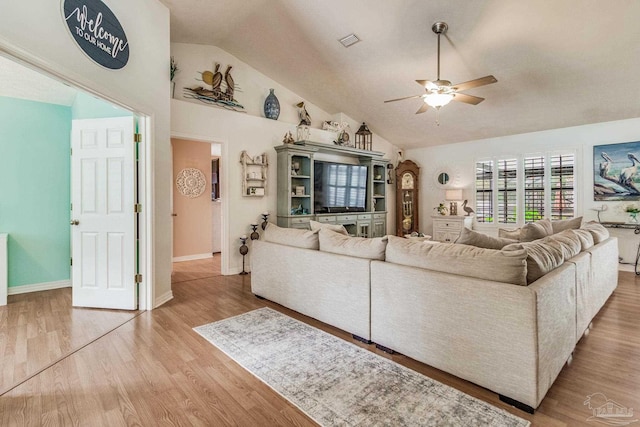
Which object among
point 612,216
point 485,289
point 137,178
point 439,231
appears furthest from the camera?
point 439,231

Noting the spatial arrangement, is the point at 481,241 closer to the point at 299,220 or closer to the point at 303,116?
the point at 299,220

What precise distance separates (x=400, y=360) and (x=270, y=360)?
38.7 inches

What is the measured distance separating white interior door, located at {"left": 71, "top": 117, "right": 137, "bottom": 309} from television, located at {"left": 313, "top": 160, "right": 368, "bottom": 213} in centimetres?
334

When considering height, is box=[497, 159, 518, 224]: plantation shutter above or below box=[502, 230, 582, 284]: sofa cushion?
above

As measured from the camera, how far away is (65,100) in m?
4.11

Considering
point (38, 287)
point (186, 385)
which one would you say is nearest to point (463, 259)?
point (186, 385)

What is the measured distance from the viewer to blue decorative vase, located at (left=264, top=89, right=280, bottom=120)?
5.53 metres

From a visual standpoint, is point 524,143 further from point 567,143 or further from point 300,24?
point 300,24

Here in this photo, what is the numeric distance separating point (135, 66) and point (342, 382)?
138 inches

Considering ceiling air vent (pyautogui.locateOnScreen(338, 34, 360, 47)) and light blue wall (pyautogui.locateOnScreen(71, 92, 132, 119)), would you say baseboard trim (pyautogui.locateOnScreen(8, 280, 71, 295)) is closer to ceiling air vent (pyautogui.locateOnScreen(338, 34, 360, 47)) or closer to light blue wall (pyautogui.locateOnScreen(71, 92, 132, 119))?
light blue wall (pyautogui.locateOnScreen(71, 92, 132, 119))

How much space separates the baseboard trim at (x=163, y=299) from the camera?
347cm

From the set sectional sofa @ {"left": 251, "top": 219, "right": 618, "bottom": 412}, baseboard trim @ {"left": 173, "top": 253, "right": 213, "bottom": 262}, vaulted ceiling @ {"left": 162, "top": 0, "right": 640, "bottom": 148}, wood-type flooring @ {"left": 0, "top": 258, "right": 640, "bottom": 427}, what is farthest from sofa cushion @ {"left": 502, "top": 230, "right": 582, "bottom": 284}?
baseboard trim @ {"left": 173, "top": 253, "right": 213, "bottom": 262}

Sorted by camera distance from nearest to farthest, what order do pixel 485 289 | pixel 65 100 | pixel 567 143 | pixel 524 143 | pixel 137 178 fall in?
1. pixel 485 289
2. pixel 137 178
3. pixel 65 100
4. pixel 567 143
5. pixel 524 143

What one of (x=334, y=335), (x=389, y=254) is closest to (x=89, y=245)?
(x=334, y=335)
